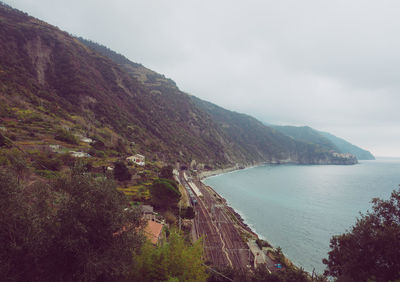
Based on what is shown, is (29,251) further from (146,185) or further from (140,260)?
(146,185)

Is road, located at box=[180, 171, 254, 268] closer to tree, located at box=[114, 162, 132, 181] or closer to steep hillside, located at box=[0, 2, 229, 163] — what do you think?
tree, located at box=[114, 162, 132, 181]

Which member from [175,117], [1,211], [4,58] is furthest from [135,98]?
[1,211]

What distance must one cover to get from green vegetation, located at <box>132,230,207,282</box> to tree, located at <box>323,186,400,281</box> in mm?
11842

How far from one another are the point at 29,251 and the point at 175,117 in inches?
6821

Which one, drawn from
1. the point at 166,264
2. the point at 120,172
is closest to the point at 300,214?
the point at 120,172

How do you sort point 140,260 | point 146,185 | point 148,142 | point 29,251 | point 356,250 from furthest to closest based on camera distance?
point 148,142 → point 146,185 → point 356,250 → point 140,260 → point 29,251

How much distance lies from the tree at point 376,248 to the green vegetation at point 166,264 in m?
11.8

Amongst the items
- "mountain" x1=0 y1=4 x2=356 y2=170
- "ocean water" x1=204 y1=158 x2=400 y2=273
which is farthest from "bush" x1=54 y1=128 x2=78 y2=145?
"ocean water" x1=204 y1=158 x2=400 y2=273

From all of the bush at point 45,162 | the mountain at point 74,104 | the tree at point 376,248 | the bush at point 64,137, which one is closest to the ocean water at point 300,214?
the tree at point 376,248

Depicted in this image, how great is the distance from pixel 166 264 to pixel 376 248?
605 inches

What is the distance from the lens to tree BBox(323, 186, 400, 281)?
14062mm

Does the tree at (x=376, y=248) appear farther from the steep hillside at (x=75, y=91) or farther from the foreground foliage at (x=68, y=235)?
the steep hillside at (x=75, y=91)

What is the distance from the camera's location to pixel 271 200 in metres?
81.3

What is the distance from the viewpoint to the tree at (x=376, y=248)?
1406 centimetres
